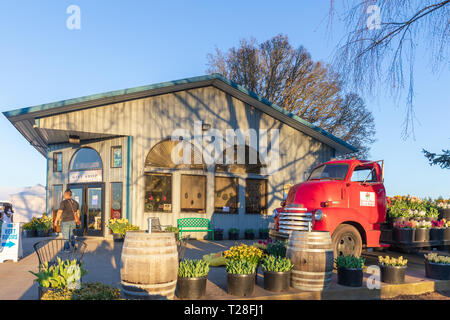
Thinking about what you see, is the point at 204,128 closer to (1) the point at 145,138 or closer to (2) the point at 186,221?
(1) the point at 145,138

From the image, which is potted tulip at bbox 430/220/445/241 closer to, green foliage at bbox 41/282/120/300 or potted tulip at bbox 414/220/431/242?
potted tulip at bbox 414/220/431/242

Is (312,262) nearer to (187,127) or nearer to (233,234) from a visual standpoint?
(233,234)

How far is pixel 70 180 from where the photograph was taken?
1772cm

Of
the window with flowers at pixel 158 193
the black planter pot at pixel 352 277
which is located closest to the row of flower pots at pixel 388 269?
the black planter pot at pixel 352 277

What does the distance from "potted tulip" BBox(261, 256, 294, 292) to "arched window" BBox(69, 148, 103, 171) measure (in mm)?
11517

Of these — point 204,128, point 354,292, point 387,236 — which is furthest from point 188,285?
point 204,128

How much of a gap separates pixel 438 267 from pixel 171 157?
10.9 m

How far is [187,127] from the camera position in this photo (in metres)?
17.1

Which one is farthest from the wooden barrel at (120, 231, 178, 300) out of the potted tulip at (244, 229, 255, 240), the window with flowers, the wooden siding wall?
the potted tulip at (244, 229, 255, 240)

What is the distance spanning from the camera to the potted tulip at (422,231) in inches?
414

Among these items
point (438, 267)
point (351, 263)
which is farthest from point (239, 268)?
point (438, 267)

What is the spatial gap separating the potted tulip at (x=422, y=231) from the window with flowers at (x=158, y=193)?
9.39 m

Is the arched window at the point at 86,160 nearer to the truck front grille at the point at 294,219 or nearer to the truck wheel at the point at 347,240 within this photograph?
the truck front grille at the point at 294,219
